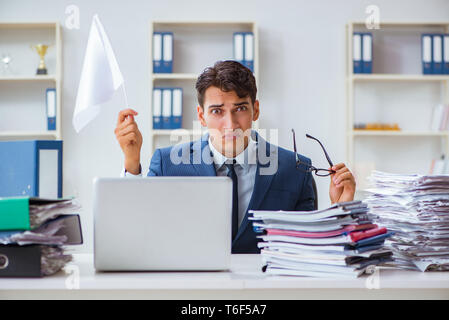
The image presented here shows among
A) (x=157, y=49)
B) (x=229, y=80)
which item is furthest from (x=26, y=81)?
(x=229, y=80)

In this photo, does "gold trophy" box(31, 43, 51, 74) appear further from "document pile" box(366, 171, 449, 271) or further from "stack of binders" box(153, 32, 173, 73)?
"document pile" box(366, 171, 449, 271)

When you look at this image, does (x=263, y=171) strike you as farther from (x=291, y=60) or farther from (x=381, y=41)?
(x=381, y=41)

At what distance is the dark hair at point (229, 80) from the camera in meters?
1.98

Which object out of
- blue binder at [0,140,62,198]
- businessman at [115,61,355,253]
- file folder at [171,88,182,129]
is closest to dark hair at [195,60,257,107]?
businessman at [115,61,355,253]

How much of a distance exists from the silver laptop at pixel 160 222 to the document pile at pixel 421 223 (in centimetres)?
45

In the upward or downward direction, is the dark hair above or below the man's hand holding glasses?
above

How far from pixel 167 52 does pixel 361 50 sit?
137 centimetres

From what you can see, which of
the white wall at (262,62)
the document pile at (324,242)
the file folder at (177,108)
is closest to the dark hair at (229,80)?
the document pile at (324,242)

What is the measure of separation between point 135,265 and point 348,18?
10.8ft

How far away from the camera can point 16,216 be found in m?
1.06

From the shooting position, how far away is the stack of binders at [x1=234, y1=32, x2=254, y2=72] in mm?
3689

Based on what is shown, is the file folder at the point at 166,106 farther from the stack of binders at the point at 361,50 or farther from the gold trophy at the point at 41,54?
the stack of binders at the point at 361,50
